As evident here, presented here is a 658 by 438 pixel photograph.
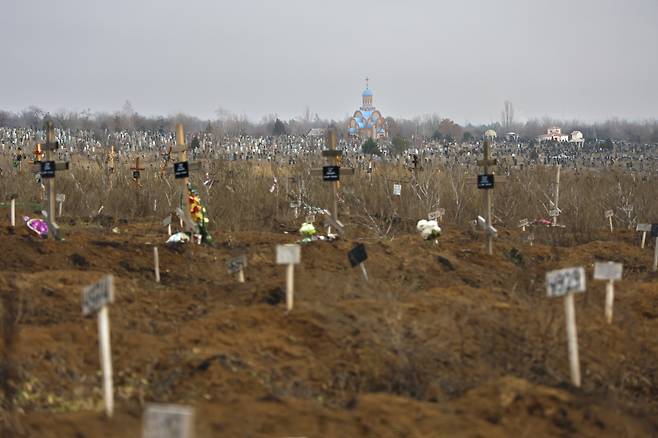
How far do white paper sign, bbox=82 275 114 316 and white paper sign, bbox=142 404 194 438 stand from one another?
2.30 metres

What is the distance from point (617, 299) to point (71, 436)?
25.8 ft

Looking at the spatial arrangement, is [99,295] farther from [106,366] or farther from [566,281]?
[566,281]

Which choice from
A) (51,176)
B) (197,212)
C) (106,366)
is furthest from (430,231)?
(106,366)

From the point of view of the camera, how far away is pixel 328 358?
833 centimetres

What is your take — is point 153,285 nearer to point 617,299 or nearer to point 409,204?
point 617,299

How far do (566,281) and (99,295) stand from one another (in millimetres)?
3530

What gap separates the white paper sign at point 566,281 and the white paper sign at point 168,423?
4102 mm

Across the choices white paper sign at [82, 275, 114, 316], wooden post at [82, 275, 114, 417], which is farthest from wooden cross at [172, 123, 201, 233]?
wooden post at [82, 275, 114, 417]

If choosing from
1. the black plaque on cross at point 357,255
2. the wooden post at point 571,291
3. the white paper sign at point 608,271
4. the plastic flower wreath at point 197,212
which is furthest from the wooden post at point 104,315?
the plastic flower wreath at point 197,212

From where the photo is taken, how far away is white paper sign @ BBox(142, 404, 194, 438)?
13.2 feet

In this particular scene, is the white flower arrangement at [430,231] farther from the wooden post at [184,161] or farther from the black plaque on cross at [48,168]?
the black plaque on cross at [48,168]

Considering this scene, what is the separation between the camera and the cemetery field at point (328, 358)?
6367 mm

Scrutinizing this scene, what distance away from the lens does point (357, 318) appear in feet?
29.8

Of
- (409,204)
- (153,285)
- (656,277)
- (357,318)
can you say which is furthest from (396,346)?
(409,204)
